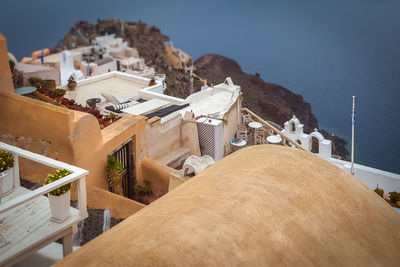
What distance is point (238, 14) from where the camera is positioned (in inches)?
2168

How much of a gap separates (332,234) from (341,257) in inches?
15.3

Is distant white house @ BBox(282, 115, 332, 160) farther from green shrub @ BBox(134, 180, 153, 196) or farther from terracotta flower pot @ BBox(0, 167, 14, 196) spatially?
terracotta flower pot @ BBox(0, 167, 14, 196)

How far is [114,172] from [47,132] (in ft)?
7.42

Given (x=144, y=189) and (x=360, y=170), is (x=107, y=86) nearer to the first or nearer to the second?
(x=144, y=189)

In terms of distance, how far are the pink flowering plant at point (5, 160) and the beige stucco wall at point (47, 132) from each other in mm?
2630

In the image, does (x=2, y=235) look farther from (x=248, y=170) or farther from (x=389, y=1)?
(x=389, y=1)

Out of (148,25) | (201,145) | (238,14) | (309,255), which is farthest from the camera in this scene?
(148,25)

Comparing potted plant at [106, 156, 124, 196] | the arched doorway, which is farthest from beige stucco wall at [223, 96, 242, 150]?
potted plant at [106, 156, 124, 196]

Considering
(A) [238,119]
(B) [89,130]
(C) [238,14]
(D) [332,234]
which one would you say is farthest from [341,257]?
(C) [238,14]

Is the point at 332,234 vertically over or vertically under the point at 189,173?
over

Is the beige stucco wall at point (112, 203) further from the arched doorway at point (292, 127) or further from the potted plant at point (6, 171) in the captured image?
the arched doorway at point (292, 127)

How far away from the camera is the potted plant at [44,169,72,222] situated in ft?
26.1

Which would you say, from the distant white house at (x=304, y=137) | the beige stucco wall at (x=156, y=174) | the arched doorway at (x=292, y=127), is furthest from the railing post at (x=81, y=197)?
the arched doorway at (x=292, y=127)

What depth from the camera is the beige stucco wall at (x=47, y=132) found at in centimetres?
1150
